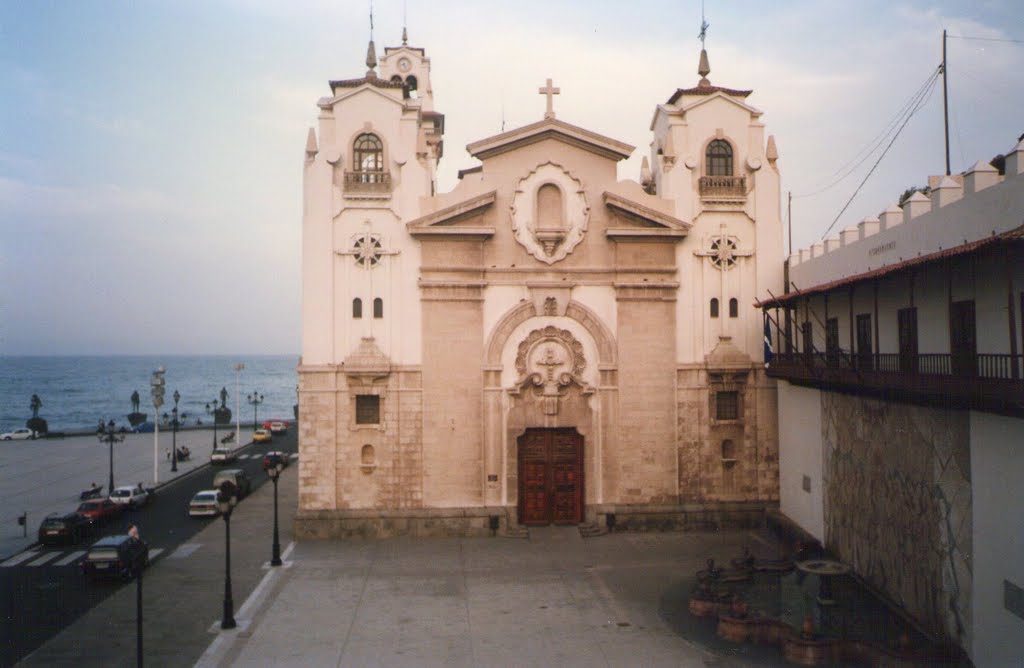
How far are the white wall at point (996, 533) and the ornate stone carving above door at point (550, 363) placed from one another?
1541 cm

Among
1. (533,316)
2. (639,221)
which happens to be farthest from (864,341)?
(533,316)

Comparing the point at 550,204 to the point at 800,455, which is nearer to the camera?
the point at 800,455

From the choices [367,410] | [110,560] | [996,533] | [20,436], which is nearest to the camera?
[996,533]

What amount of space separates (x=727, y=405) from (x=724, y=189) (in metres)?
8.65

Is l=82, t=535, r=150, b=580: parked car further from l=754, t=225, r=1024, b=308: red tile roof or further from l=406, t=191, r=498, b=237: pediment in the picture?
l=754, t=225, r=1024, b=308: red tile roof

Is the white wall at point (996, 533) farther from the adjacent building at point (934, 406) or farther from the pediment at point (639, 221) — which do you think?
the pediment at point (639, 221)

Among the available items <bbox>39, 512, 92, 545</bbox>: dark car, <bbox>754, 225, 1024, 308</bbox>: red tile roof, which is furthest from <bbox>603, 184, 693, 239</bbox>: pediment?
<bbox>39, 512, 92, 545</bbox>: dark car

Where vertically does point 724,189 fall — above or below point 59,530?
above

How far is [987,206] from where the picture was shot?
16.0 m

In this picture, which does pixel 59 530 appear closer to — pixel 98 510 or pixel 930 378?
pixel 98 510

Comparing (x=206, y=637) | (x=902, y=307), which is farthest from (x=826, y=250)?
(x=206, y=637)

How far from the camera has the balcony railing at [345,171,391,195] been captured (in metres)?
29.8

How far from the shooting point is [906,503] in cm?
1917

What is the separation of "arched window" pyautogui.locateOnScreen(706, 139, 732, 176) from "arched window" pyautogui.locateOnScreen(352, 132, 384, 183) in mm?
13120
